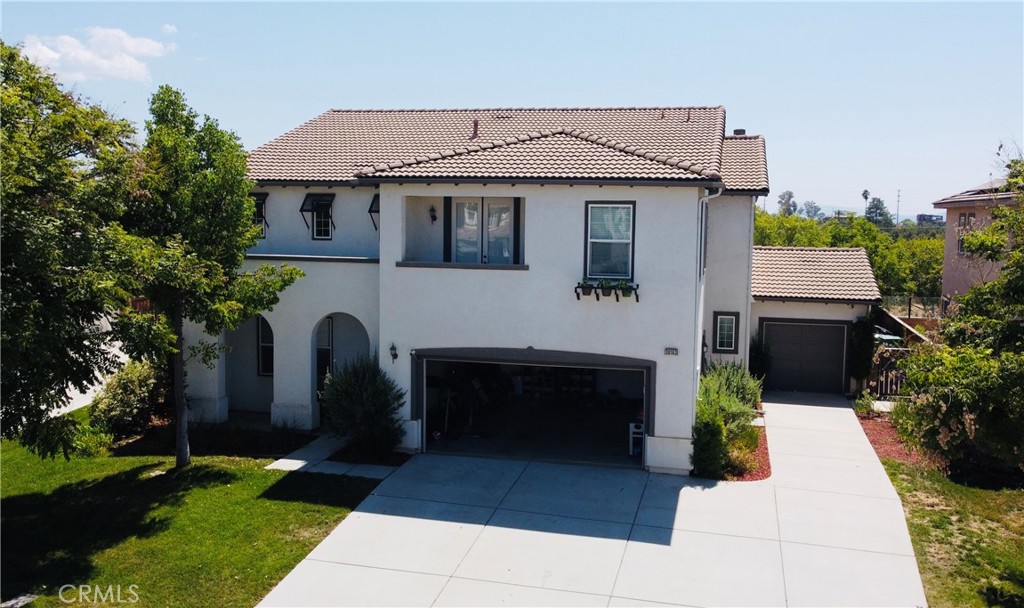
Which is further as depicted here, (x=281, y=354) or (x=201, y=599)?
(x=281, y=354)

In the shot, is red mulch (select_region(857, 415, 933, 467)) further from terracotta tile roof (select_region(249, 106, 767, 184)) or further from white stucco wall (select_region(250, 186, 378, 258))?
white stucco wall (select_region(250, 186, 378, 258))

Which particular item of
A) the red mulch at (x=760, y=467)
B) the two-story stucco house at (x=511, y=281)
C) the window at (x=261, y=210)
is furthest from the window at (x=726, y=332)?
the window at (x=261, y=210)

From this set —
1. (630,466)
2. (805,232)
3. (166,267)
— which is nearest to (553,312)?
(630,466)

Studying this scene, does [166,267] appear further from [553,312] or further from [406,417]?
[553,312]

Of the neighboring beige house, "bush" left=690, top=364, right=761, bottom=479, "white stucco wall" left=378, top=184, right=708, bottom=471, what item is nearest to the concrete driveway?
"bush" left=690, top=364, right=761, bottom=479

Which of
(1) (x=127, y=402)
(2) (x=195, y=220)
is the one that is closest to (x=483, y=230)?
(2) (x=195, y=220)

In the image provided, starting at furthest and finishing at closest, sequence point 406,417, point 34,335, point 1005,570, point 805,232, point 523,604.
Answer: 1. point 805,232
2. point 406,417
3. point 1005,570
4. point 523,604
5. point 34,335
